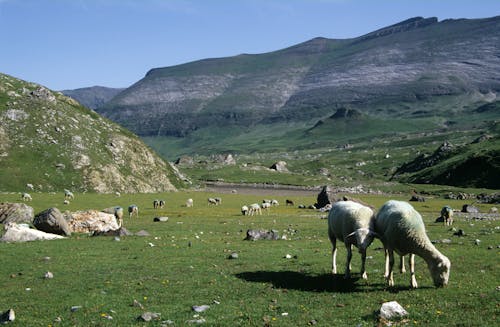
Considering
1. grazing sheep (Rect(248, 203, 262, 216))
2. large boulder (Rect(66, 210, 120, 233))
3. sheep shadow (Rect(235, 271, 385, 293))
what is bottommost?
grazing sheep (Rect(248, 203, 262, 216))

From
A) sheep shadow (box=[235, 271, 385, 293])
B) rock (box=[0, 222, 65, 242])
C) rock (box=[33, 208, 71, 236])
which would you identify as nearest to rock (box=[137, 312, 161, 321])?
sheep shadow (box=[235, 271, 385, 293])

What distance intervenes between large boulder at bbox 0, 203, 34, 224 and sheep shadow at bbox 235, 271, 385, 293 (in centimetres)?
3302

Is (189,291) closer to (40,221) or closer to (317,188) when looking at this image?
(40,221)

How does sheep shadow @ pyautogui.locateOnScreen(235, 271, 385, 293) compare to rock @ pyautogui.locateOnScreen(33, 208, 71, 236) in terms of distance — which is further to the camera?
rock @ pyautogui.locateOnScreen(33, 208, 71, 236)

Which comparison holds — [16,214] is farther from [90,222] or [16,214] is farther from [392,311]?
[392,311]

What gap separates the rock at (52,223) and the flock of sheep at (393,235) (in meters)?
28.1

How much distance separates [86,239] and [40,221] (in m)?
5.61

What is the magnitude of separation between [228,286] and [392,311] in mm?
8660

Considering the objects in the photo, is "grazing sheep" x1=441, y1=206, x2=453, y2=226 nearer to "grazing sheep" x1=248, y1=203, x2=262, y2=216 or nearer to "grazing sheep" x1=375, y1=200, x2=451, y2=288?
"grazing sheep" x1=248, y1=203, x2=262, y2=216

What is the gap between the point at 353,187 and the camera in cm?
19025

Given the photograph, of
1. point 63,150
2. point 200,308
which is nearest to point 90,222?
point 200,308

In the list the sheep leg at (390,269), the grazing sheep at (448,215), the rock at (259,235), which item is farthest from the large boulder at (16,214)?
the grazing sheep at (448,215)

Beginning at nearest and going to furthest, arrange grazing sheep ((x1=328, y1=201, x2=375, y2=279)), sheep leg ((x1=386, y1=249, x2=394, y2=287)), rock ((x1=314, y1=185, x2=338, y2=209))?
1. sheep leg ((x1=386, y1=249, x2=394, y2=287))
2. grazing sheep ((x1=328, y1=201, x2=375, y2=279))
3. rock ((x1=314, y1=185, x2=338, y2=209))

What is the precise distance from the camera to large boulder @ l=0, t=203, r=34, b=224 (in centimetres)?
4972
